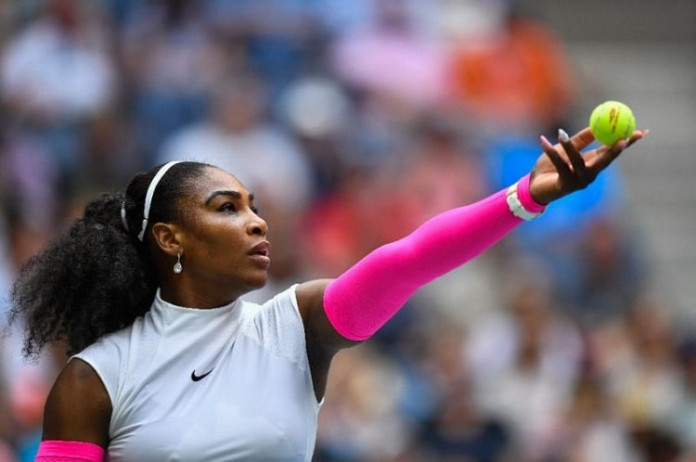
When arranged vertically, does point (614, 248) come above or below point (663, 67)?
below

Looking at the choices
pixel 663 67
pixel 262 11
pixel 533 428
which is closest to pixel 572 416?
pixel 533 428

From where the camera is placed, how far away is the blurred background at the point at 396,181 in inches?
305

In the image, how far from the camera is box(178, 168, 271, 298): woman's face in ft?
12.5

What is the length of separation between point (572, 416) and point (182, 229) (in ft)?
14.6

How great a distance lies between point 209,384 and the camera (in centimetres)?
375

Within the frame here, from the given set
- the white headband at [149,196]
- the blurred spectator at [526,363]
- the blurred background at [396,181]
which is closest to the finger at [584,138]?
the white headband at [149,196]

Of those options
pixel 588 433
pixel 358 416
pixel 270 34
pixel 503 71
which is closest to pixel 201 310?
pixel 358 416

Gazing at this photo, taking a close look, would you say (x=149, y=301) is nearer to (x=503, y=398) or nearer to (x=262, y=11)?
(x=503, y=398)

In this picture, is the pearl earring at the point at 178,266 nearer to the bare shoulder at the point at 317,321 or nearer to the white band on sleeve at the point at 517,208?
the bare shoulder at the point at 317,321

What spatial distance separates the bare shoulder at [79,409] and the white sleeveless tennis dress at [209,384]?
0.08 feet

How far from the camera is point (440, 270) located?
12.1ft

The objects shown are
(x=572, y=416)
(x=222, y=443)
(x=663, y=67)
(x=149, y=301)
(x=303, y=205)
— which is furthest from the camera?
(x=663, y=67)

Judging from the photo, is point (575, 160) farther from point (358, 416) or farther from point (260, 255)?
point (358, 416)

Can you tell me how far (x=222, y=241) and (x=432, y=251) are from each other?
59 centimetres
